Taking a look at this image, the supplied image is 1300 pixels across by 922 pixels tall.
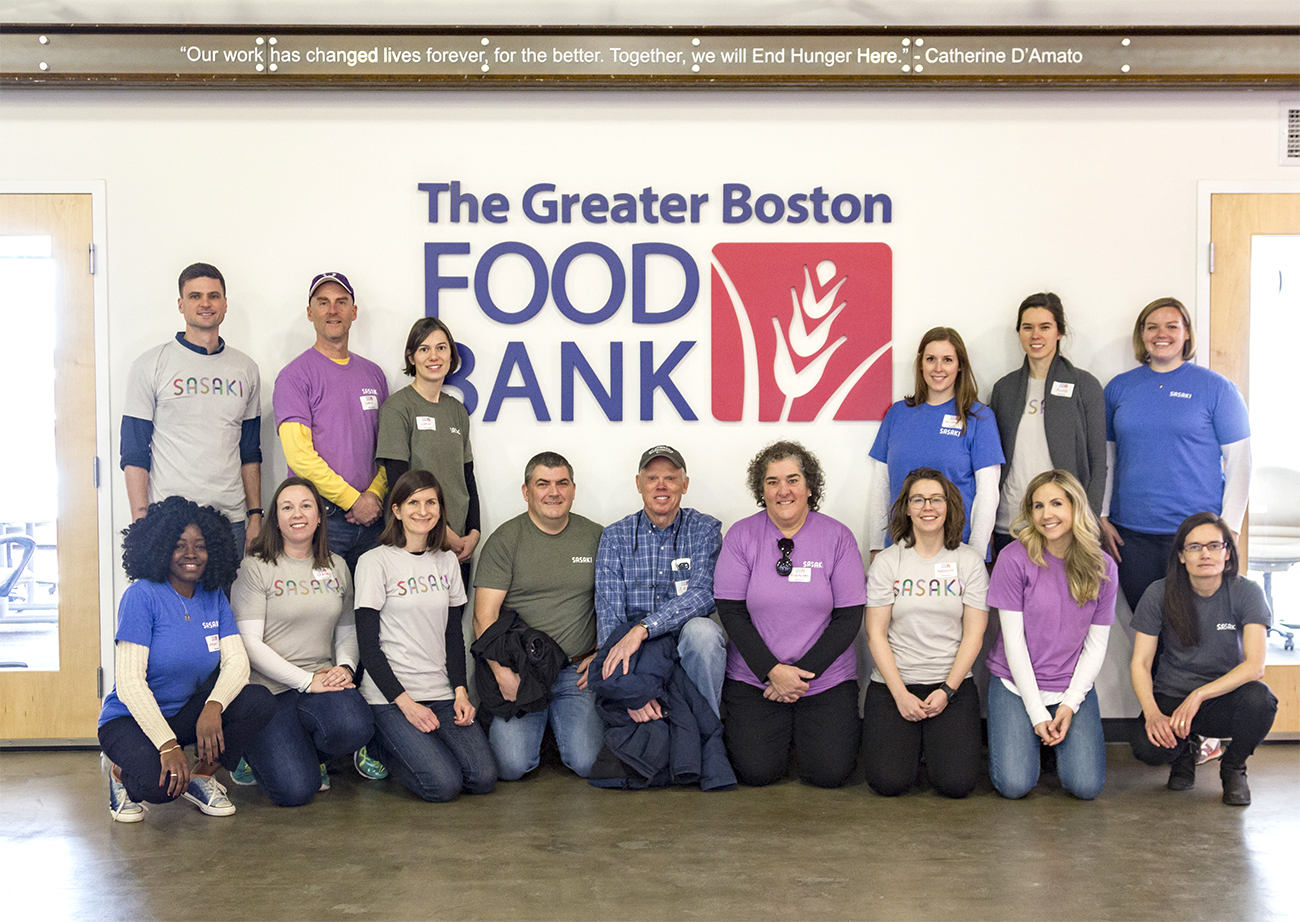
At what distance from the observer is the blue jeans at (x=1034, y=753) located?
139 inches

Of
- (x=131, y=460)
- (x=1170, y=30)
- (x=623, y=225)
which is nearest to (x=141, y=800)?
(x=131, y=460)

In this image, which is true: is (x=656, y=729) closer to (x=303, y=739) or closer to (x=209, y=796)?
(x=303, y=739)

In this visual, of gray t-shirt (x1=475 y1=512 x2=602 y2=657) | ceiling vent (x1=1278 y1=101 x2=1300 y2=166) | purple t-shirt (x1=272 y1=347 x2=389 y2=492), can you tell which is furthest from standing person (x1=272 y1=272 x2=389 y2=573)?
ceiling vent (x1=1278 y1=101 x2=1300 y2=166)

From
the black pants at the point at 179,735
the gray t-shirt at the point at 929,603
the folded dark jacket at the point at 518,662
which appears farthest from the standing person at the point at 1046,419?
the black pants at the point at 179,735

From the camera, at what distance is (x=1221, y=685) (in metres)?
3.51

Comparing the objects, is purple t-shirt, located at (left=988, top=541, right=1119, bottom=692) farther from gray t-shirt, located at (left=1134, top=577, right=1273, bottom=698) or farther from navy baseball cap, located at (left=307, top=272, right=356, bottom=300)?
navy baseball cap, located at (left=307, top=272, right=356, bottom=300)

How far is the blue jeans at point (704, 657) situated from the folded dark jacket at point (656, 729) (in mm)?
32

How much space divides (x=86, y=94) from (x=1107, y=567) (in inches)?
179

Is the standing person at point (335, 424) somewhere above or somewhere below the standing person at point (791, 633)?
above

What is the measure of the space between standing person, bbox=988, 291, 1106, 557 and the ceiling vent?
1.24m

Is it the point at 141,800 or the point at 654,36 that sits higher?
the point at 654,36

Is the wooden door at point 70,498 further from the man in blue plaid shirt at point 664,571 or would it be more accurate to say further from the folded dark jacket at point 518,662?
the man in blue plaid shirt at point 664,571

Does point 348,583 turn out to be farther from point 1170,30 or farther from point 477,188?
point 1170,30

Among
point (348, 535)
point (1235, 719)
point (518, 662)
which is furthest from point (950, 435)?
point (348, 535)
